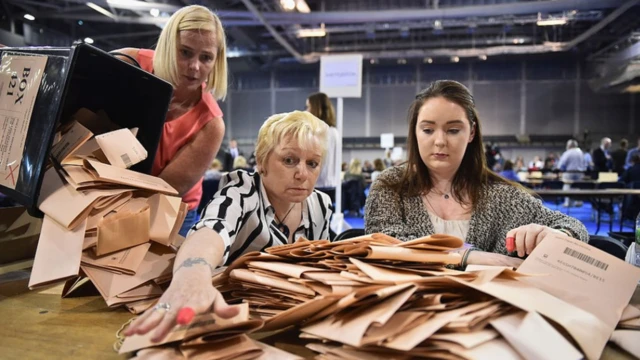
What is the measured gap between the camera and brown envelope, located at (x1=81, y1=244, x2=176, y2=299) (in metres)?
0.88

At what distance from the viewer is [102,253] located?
90 cm

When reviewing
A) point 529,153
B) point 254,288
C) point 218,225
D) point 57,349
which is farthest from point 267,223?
point 529,153

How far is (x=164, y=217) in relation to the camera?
0.99 m

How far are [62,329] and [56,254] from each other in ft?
0.50

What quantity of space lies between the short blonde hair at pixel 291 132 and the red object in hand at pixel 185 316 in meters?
0.63

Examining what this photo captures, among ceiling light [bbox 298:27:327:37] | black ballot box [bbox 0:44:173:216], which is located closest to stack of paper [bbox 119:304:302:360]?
black ballot box [bbox 0:44:173:216]

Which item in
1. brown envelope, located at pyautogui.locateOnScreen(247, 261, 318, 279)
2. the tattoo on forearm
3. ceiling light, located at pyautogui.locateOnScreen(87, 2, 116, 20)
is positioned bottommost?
brown envelope, located at pyautogui.locateOnScreen(247, 261, 318, 279)

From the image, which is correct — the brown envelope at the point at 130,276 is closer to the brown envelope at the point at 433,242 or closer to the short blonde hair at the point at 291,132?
the short blonde hair at the point at 291,132

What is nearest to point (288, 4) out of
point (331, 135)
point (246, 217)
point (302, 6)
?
point (302, 6)

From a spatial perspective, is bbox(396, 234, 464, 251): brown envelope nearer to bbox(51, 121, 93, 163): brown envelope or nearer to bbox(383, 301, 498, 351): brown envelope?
bbox(383, 301, 498, 351): brown envelope

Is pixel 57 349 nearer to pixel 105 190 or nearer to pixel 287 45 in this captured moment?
pixel 105 190

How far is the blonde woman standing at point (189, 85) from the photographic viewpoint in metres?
1.36

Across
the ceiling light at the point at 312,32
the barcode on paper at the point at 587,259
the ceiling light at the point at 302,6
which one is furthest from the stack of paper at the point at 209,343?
the ceiling light at the point at 312,32

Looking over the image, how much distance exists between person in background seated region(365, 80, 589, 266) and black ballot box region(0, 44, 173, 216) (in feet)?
2.80
